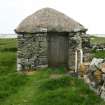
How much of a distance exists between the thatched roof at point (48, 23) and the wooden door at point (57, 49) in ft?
2.27

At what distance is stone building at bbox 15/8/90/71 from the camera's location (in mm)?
24156

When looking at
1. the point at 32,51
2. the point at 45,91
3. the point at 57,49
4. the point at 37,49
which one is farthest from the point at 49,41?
the point at 45,91

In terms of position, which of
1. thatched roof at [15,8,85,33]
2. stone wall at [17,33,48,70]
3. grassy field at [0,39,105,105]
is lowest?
grassy field at [0,39,105,105]

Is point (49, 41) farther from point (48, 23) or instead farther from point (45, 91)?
point (45, 91)

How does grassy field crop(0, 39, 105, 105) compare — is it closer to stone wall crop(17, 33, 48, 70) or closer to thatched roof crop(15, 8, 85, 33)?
stone wall crop(17, 33, 48, 70)

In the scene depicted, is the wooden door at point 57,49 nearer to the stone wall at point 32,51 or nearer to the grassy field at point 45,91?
the stone wall at point 32,51

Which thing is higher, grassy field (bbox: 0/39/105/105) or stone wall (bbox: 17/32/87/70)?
stone wall (bbox: 17/32/87/70)

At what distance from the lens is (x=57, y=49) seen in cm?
2475

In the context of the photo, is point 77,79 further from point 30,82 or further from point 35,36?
point 35,36

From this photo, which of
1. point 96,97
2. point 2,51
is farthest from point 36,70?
point 2,51

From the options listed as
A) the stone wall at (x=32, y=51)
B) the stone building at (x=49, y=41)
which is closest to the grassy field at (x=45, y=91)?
the stone wall at (x=32, y=51)

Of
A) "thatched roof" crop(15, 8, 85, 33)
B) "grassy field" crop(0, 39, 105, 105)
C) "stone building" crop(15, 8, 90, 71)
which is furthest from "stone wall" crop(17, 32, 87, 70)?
"grassy field" crop(0, 39, 105, 105)

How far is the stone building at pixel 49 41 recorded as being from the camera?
24.2m

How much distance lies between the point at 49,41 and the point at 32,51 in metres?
1.33
